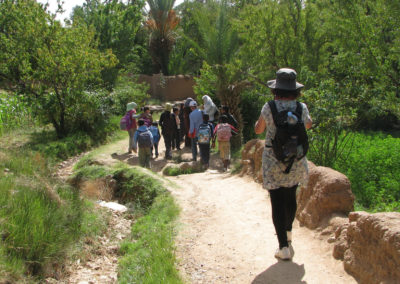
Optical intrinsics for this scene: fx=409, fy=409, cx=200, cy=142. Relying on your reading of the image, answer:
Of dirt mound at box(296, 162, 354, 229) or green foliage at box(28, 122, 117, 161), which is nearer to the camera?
dirt mound at box(296, 162, 354, 229)

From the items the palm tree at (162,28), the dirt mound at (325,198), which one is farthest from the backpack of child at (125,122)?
the palm tree at (162,28)

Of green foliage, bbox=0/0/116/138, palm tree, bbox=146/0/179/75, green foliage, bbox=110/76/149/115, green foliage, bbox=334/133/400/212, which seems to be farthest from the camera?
palm tree, bbox=146/0/179/75

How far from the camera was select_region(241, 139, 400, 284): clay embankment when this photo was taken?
10.1ft

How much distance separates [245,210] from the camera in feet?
19.0

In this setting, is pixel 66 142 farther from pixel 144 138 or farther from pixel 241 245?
pixel 241 245

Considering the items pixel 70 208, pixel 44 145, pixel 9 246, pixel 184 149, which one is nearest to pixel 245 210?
pixel 70 208

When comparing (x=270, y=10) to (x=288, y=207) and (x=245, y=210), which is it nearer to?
(x=245, y=210)

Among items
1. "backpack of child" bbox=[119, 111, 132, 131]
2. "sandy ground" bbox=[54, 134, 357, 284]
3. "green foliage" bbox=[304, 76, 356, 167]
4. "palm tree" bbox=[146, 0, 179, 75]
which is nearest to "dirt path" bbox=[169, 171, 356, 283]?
"sandy ground" bbox=[54, 134, 357, 284]

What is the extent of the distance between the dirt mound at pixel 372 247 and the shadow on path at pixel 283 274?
418mm

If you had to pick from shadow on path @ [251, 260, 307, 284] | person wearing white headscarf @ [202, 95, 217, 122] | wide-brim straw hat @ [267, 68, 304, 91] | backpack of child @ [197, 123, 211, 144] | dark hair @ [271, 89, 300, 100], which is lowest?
shadow on path @ [251, 260, 307, 284]

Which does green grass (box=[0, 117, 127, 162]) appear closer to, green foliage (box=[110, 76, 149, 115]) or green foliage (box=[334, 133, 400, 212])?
green foliage (box=[110, 76, 149, 115])

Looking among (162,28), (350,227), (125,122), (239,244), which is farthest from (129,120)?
(162,28)

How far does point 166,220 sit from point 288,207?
231 cm

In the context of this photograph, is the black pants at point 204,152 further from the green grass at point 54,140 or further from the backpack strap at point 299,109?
the backpack strap at point 299,109
